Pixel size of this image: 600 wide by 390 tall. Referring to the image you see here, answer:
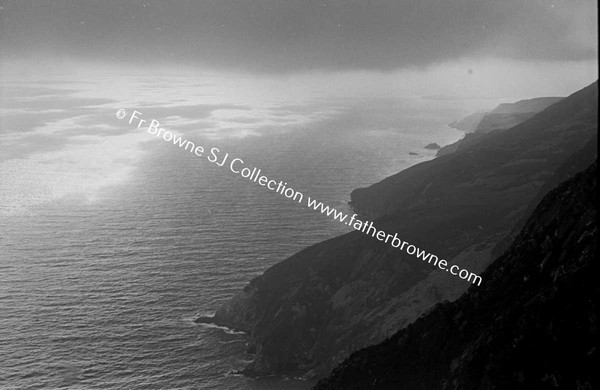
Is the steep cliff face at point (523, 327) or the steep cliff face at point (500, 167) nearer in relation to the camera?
the steep cliff face at point (523, 327)

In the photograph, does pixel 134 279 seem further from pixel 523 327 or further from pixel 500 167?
pixel 500 167

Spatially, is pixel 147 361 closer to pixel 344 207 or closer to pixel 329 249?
pixel 329 249

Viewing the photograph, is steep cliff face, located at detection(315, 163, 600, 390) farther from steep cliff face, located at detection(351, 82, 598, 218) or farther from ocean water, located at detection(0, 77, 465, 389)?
steep cliff face, located at detection(351, 82, 598, 218)

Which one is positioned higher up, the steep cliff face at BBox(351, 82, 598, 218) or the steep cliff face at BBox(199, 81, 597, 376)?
the steep cliff face at BBox(351, 82, 598, 218)

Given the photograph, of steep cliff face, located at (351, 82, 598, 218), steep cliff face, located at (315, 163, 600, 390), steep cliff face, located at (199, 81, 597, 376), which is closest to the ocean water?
steep cliff face, located at (199, 81, 597, 376)

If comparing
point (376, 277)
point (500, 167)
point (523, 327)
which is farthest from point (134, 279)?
point (500, 167)

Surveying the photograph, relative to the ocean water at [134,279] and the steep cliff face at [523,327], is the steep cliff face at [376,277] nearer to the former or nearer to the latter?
the ocean water at [134,279]

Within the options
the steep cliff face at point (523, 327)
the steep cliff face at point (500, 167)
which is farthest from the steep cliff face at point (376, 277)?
the steep cliff face at point (523, 327)
